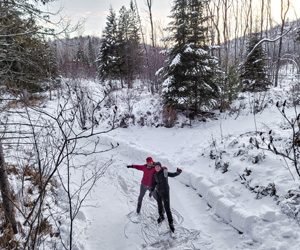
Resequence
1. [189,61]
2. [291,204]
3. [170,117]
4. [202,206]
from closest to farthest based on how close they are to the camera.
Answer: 1. [291,204]
2. [202,206]
3. [189,61]
4. [170,117]

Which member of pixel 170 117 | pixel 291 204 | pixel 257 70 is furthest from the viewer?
pixel 257 70

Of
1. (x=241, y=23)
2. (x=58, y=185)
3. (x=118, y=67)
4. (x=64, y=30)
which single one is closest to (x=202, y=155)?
(x=58, y=185)

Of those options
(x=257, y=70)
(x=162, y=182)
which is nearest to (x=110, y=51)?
(x=257, y=70)

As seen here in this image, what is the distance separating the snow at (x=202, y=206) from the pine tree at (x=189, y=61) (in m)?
2.90

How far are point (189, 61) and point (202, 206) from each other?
7358 mm

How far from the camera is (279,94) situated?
14.7 metres

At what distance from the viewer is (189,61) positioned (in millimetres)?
10578

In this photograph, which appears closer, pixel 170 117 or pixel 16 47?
pixel 16 47

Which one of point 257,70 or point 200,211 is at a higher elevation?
point 257,70

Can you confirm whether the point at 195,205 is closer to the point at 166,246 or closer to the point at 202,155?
the point at 166,246

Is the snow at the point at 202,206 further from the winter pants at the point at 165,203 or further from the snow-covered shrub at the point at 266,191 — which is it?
the winter pants at the point at 165,203

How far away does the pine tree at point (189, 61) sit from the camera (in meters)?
10.3

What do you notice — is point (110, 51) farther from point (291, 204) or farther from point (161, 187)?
point (291, 204)

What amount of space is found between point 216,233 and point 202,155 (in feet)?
12.5
